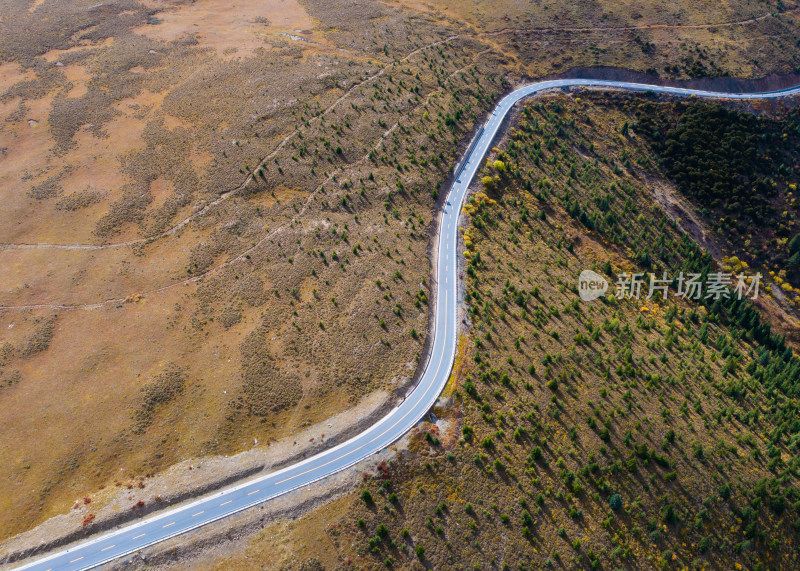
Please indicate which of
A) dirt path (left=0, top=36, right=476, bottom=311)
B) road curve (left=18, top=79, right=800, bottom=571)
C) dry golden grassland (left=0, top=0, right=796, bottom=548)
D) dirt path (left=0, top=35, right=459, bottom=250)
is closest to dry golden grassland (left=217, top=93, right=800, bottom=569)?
road curve (left=18, top=79, right=800, bottom=571)

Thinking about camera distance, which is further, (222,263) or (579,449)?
(222,263)

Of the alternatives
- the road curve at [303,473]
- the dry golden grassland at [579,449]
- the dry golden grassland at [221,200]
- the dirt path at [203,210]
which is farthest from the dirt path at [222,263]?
the dry golden grassland at [579,449]

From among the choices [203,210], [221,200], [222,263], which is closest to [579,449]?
[222,263]

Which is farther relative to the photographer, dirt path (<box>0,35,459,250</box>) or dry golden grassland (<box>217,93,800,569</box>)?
dirt path (<box>0,35,459,250</box>)

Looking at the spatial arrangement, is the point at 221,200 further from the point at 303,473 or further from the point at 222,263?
the point at 303,473

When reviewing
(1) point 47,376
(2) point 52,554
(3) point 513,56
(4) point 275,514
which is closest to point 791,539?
(4) point 275,514

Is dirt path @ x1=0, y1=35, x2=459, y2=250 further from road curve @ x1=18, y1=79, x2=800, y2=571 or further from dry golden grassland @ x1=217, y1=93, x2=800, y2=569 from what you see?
dry golden grassland @ x1=217, y1=93, x2=800, y2=569

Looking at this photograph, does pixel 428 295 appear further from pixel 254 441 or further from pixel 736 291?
pixel 736 291

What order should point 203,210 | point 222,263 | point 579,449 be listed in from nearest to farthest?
point 579,449, point 222,263, point 203,210
